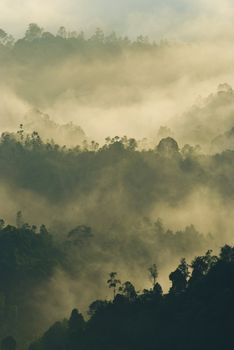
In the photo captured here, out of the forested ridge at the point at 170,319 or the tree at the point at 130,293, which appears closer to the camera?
the forested ridge at the point at 170,319

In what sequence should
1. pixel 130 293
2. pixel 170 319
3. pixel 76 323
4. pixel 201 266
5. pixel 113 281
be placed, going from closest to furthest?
pixel 170 319
pixel 76 323
pixel 201 266
pixel 130 293
pixel 113 281

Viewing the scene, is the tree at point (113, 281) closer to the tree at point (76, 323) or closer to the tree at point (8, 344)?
the tree at point (8, 344)

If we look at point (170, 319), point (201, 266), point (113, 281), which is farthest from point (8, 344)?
point (201, 266)

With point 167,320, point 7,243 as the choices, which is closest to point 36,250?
point 7,243

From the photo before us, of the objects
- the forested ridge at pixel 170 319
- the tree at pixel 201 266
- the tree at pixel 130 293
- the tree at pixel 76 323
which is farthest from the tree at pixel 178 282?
the tree at pixel 76 323

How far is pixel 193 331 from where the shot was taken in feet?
418

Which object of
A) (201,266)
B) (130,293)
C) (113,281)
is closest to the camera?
(201,266)

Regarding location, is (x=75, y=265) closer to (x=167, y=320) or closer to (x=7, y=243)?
(x=7, y=243)

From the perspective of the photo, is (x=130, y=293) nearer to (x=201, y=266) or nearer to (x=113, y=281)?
(x=201, y=266)

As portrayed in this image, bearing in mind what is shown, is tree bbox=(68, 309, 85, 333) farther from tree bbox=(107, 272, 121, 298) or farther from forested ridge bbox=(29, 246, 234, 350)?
tree bbox=(107, 272, 121, 298)

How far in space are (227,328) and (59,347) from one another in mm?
34009

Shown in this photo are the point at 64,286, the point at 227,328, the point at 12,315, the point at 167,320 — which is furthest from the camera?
the point at 64,286

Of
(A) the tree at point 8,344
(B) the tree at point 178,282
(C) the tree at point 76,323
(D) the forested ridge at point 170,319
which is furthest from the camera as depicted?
(A) the tree at point 8,344

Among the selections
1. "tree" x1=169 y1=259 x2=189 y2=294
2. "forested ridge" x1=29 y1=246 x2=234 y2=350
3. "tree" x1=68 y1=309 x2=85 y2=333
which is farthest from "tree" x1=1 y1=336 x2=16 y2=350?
"tree" x1=169 y1=259 x2=189 y2=294
